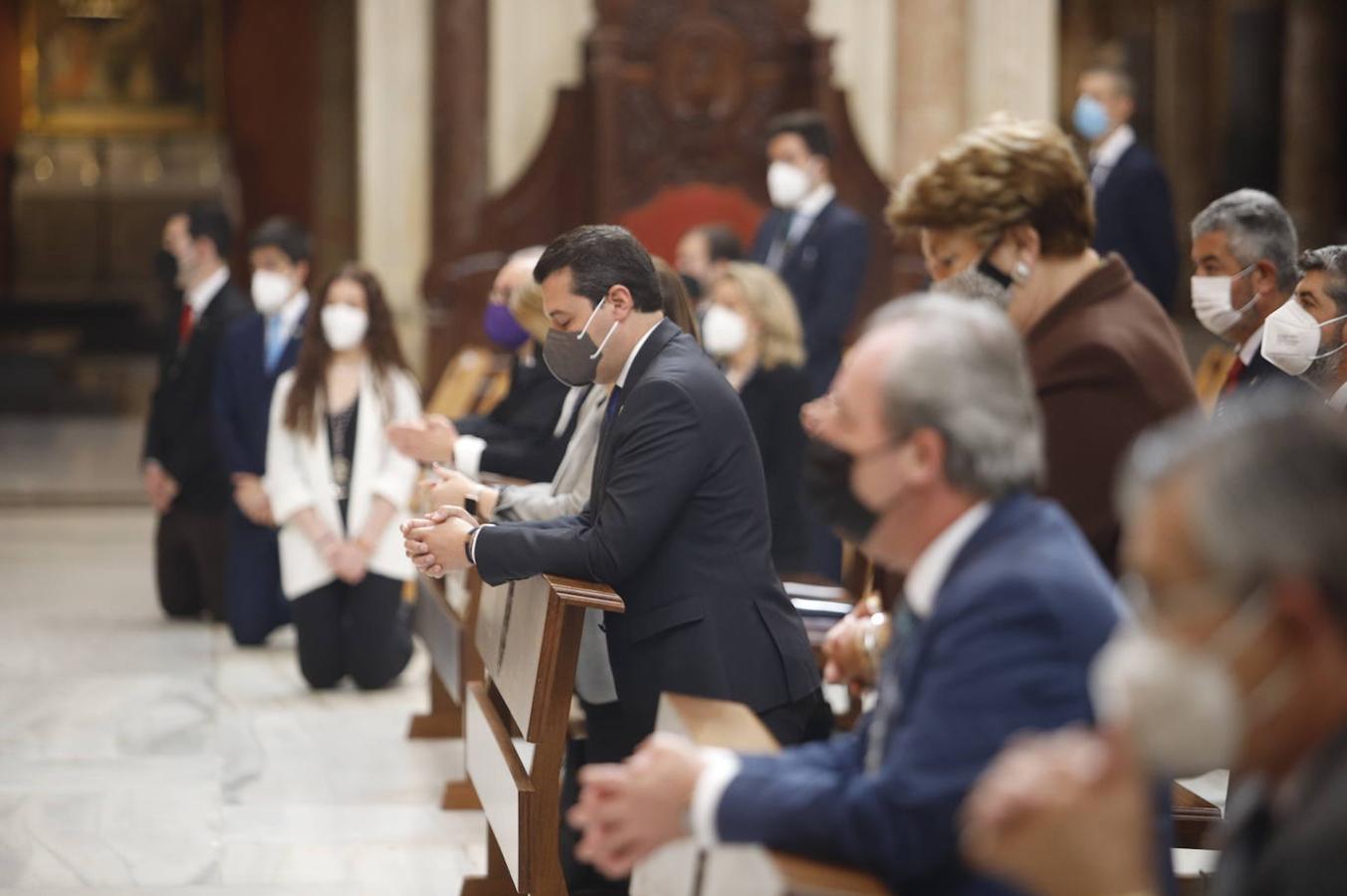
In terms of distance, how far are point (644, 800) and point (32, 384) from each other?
1419 centimetres

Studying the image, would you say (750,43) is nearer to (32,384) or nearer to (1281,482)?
(32,384)

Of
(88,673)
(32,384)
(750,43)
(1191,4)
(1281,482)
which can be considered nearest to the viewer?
(1281,482)

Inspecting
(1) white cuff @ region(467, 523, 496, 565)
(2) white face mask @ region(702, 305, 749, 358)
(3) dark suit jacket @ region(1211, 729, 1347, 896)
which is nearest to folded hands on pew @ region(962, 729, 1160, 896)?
(3) dark suit jacket @ region(1211, 729, 1347, 896)

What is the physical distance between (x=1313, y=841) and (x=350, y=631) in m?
5.43

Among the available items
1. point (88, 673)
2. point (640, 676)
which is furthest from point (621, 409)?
point (88, 673)

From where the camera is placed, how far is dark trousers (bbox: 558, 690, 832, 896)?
3986 millimetres

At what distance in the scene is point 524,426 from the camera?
18.6ft

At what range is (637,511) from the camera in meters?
3.80

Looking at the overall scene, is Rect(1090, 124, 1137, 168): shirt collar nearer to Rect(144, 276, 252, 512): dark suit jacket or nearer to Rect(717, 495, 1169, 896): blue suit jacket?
Rect(144, 276, 252, 512): dark suit jacket

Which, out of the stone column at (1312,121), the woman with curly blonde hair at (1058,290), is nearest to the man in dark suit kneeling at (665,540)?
the woman with curly blonde hair at (1058,290)

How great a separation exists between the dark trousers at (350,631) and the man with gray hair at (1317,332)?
3.53m

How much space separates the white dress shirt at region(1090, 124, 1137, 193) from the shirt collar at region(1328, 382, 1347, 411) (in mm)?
3818

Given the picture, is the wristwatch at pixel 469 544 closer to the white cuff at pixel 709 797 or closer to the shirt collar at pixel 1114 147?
the white cuff at pixel 709 797

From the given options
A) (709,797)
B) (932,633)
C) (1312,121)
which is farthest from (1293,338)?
(1312,121)
